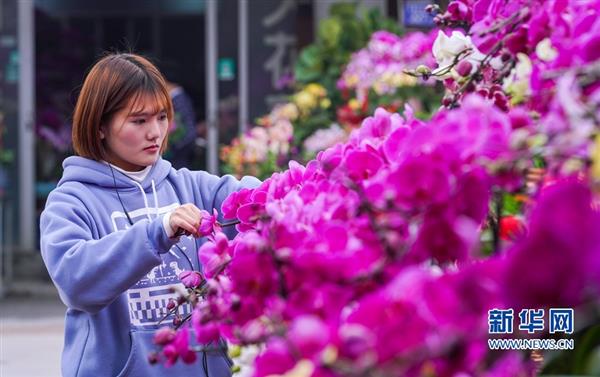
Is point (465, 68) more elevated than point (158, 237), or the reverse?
point (465, 68)

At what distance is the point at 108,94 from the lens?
2.54 m

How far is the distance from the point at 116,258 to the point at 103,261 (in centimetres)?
3

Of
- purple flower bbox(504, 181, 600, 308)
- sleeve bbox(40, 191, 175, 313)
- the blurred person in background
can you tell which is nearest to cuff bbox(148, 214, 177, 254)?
sleeve bbox(40, 191, 175, 313)

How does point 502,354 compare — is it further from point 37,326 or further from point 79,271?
point 37,326

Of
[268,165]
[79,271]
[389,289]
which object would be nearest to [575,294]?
[389,289]

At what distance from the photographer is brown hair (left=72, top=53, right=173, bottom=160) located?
8.30 ft

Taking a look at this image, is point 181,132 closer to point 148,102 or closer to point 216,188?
point 216,188

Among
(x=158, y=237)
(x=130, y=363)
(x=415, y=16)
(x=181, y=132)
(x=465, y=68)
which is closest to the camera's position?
(x=465, y=68)

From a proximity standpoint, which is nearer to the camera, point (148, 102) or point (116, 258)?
point (116, 258)

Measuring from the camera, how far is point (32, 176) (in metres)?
10.2

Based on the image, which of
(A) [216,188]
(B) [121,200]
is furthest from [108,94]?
(A) [216,188]

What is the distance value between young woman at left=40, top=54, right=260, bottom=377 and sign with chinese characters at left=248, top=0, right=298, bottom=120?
743 centimetres

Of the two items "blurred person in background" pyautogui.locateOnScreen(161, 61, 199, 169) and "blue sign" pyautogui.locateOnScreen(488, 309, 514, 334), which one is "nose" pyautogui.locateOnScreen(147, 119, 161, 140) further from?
"blurred person in background" pyautogui.locateOnScreen(161, 61, 199, 169)

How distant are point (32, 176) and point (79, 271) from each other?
330 inches
